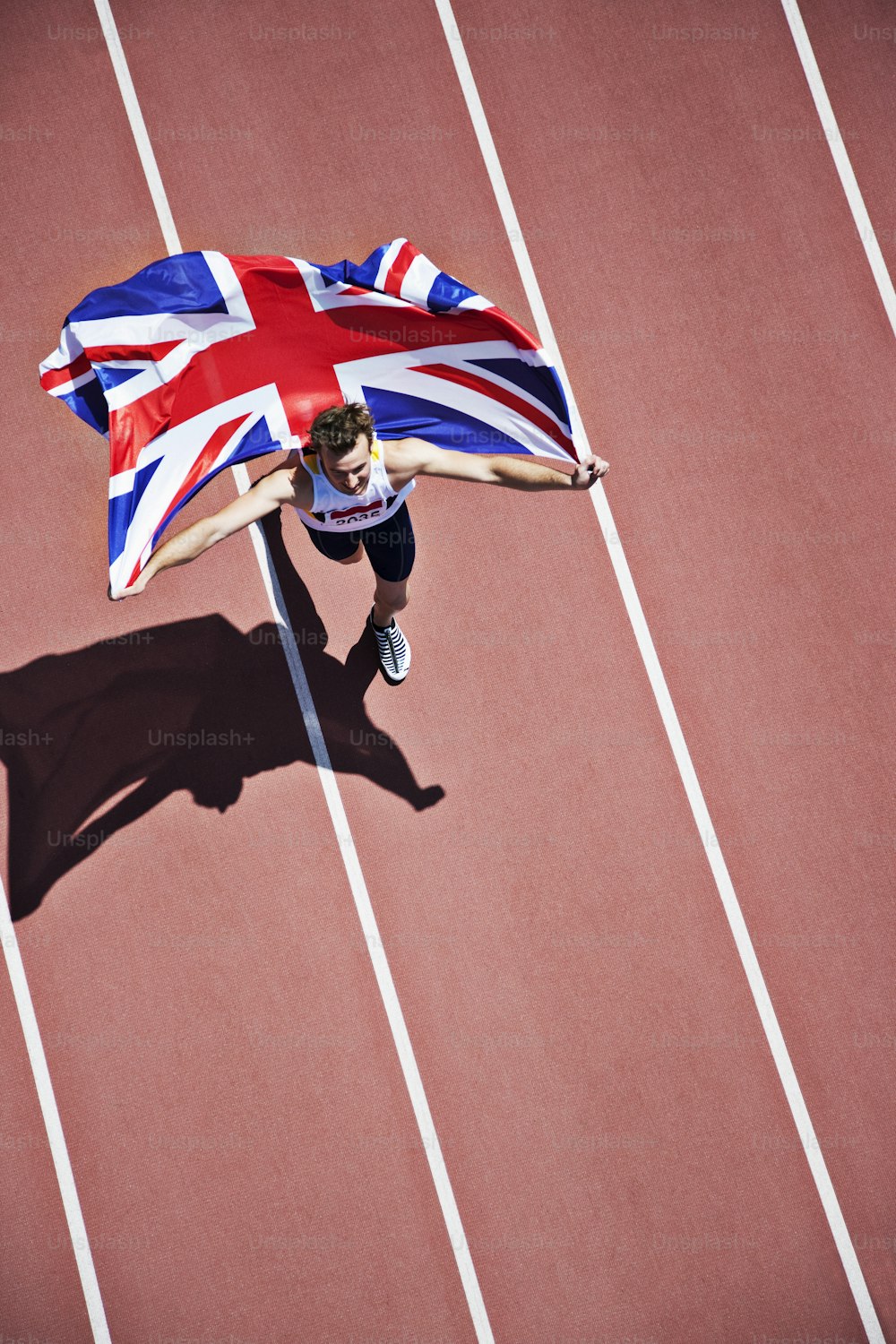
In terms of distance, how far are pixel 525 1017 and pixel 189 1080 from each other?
2334 mm

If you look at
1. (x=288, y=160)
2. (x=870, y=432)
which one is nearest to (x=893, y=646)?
(x=870, y=432)

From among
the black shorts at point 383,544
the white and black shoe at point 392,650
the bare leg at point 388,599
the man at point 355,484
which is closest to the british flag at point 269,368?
the man at point 355,484

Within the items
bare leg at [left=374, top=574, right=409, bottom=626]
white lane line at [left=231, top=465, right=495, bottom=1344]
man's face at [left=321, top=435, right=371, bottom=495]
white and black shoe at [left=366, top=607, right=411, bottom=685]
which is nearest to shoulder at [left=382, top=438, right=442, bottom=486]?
man's face at [left=321, top=435, right=371, bottom=495]

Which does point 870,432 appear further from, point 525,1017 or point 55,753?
point 55,753

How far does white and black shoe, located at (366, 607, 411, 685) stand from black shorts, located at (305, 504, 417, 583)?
565 mm

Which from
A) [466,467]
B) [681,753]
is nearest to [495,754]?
[681,753]

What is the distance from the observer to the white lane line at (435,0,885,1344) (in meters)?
6.10

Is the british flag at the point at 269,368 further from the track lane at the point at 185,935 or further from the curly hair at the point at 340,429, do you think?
the track lane at the point at 185,935

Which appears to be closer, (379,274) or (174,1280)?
(379,274)

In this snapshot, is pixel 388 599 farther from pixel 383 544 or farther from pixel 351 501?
pixel 351 501

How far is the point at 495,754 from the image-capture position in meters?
Result: 6.34

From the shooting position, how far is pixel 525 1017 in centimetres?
614

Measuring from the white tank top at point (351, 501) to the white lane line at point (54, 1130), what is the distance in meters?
3.61

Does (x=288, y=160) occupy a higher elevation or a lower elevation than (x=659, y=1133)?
higher
